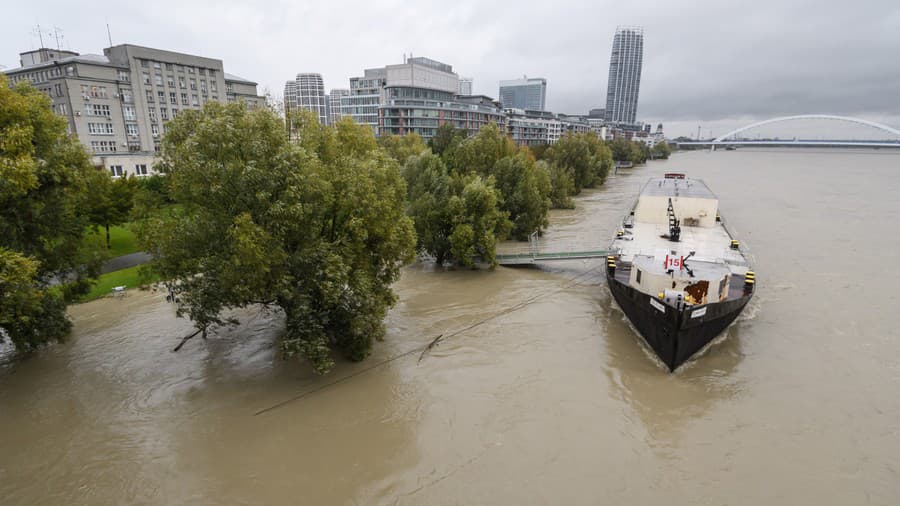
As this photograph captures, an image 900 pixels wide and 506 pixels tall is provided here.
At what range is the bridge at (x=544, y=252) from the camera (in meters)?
30.8

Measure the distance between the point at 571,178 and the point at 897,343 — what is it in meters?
48.4

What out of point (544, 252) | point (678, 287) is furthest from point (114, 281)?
point (678, 287)

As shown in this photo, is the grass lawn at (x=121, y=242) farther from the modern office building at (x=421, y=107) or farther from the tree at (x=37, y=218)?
the modern office building at (x=421, y=107)

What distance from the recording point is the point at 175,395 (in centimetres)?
1633

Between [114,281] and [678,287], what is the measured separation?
31.5m

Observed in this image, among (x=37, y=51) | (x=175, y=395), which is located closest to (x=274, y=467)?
(x=175, y=395)

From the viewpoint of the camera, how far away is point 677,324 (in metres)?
17.2

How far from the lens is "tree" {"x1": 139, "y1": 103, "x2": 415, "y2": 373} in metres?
14.3

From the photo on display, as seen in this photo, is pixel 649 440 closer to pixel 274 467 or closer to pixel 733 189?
pixel 274 467

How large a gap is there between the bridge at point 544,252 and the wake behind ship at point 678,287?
274cm

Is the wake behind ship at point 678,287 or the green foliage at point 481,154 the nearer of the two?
the wake behind ship at point 678,287

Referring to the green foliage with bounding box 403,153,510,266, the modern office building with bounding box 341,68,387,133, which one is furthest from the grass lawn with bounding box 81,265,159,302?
the modern office building with bounding box 341,68,387,133

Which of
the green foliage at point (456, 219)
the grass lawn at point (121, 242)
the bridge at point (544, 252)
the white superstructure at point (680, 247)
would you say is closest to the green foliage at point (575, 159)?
the white superstructure at point (680, 247)

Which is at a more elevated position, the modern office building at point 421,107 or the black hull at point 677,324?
the modern office building at point 421,107
